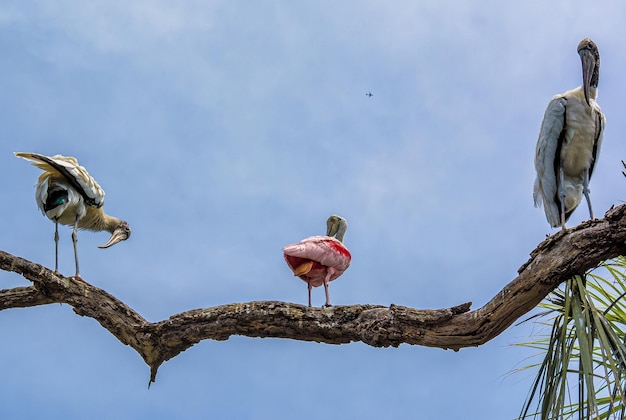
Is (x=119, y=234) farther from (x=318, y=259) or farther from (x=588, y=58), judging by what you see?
(x=588, y=58)

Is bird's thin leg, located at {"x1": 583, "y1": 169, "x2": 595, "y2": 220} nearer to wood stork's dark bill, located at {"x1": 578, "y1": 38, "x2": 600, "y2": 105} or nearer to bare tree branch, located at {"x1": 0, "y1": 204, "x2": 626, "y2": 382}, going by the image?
wood stork's dark bill, located at {"x1": 578, "y1": 38, "x2": 600, "y2": 105}

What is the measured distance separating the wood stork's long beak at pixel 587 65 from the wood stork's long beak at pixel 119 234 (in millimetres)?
5441

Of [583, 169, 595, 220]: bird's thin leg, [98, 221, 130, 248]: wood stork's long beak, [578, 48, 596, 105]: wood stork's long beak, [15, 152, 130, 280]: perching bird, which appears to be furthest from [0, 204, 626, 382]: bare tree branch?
[98, 221, 130, 248]: wood stork's long beak

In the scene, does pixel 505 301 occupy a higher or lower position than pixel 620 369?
higher

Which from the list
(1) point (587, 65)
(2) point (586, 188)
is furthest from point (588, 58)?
(2) point (586, 188)

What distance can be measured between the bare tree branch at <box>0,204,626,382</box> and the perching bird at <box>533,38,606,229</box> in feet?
5.65

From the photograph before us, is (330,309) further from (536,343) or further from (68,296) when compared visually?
(68,296)

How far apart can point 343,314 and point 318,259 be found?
1.43 metres

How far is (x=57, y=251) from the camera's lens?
24.7 ft

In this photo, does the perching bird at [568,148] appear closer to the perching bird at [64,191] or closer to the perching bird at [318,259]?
the perching bird at [318,259]

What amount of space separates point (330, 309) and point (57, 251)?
3280 mm

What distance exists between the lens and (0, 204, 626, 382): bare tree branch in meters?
4.77

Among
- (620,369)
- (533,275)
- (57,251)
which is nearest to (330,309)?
(533,275)

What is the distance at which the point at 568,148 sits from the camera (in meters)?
6.54
